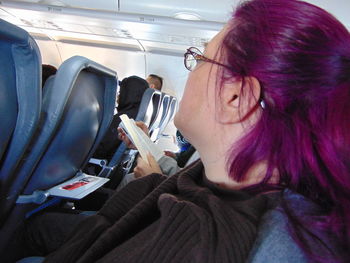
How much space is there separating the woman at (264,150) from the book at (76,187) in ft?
1.43

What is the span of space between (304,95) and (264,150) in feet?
0.54

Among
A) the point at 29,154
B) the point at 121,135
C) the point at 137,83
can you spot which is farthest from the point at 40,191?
the point at 137,83

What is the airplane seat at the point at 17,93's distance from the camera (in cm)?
76

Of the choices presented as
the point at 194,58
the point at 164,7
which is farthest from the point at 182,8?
the point at 194,58

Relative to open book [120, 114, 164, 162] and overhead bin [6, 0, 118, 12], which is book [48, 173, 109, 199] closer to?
open book [120, 114, 164, 162]

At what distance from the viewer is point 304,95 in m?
0.65

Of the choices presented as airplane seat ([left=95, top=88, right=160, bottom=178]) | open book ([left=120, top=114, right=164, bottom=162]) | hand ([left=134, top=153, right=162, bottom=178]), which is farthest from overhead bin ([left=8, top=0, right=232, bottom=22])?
hand ([left=134, top=153, right=162, bottom=178])

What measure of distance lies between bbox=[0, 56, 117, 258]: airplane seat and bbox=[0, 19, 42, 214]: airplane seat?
0.29 ft

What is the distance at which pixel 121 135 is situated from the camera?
5.74 ft

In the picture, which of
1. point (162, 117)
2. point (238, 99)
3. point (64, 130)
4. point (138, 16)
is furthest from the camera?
point (162, 117)

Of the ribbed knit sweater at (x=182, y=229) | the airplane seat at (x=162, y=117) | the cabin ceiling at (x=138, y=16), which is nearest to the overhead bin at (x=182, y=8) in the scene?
the cabin ceiling at (x=138, y=16)

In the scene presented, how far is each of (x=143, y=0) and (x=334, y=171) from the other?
3.68m

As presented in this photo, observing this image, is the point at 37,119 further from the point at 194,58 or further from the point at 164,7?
the point at 164,7

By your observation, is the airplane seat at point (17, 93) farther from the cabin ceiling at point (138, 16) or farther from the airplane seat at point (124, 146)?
the cabin ceiling at point (138, 16)
